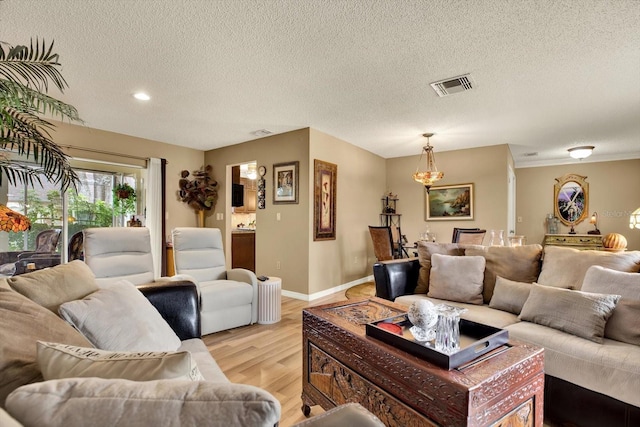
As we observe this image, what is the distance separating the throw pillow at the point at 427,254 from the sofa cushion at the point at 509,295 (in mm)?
479

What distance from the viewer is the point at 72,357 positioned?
2.23ft

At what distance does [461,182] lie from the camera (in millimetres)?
5531

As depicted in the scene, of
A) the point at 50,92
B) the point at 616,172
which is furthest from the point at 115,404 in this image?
the point at 616,172

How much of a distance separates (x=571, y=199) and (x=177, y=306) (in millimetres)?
7706

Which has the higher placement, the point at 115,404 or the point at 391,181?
the point at 391,181

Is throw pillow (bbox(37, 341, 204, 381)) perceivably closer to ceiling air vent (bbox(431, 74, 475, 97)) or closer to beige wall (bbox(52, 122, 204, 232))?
ceiling air vent (bbox(431, 74, 475, 97))

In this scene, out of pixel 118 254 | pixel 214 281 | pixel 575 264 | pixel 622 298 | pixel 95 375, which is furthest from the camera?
pixel 214 281

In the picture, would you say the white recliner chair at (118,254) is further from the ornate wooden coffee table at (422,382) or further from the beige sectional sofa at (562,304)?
the beige sectional sofa at (562,304)

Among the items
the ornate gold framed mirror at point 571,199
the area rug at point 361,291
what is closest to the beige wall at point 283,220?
the area rug at point 361,291

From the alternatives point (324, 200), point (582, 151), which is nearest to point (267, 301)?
point (324, 200)

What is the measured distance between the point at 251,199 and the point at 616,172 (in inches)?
299

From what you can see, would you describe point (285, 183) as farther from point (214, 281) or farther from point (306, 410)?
point (306, 410)

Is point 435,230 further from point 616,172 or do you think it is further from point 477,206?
point 616,172

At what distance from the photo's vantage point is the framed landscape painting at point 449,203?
215 inches
